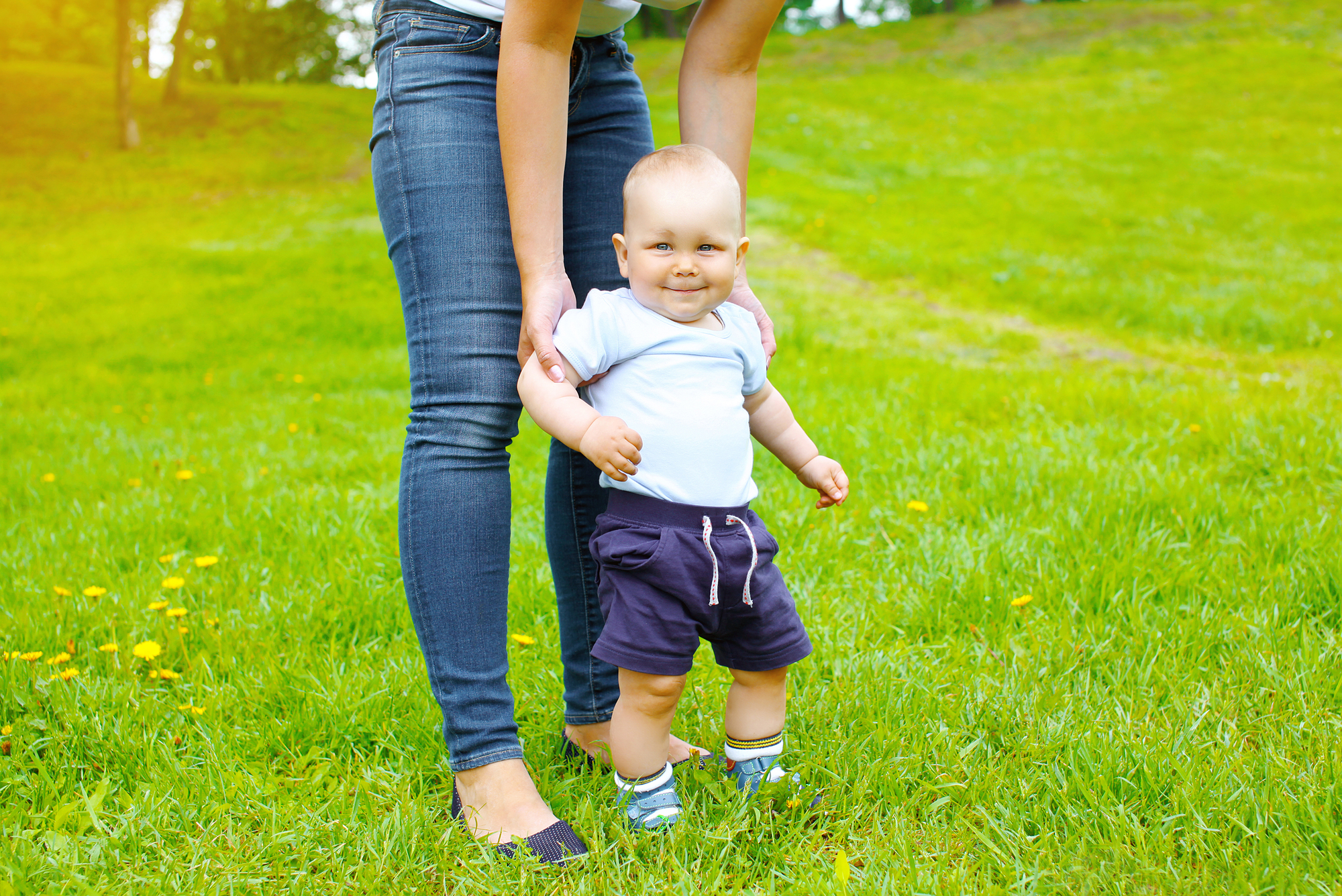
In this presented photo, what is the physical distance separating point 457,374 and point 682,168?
20.7 inches

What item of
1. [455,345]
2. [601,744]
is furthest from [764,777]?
[455,345]

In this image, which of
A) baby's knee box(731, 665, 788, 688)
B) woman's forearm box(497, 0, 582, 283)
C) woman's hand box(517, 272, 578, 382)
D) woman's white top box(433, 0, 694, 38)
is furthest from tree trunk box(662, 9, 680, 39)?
baby's knee box(731, 665, 788, 688)

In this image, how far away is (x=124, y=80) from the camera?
17250 millimetres

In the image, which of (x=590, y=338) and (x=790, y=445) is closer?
(x=590, y=338)

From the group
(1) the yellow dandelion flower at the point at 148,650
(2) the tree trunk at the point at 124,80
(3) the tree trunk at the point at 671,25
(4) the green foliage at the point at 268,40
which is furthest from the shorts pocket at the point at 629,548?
A: (4) the green foliage at the point at 268,40

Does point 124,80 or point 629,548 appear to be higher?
point 124,80

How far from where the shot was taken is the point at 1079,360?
20.2 feet

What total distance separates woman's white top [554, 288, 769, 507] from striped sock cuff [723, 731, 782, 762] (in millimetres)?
467

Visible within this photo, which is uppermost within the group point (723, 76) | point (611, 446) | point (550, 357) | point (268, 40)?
point (268, 40)

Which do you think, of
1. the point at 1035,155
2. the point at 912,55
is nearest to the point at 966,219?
the point at 1035,155

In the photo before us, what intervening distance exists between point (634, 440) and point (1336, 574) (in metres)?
2.02

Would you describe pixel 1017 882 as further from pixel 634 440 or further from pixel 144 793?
pixel 144 793

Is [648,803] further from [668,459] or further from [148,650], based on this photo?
[148,650]

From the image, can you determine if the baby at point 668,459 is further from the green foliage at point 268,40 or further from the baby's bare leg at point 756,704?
the green foliage at point 268,40
